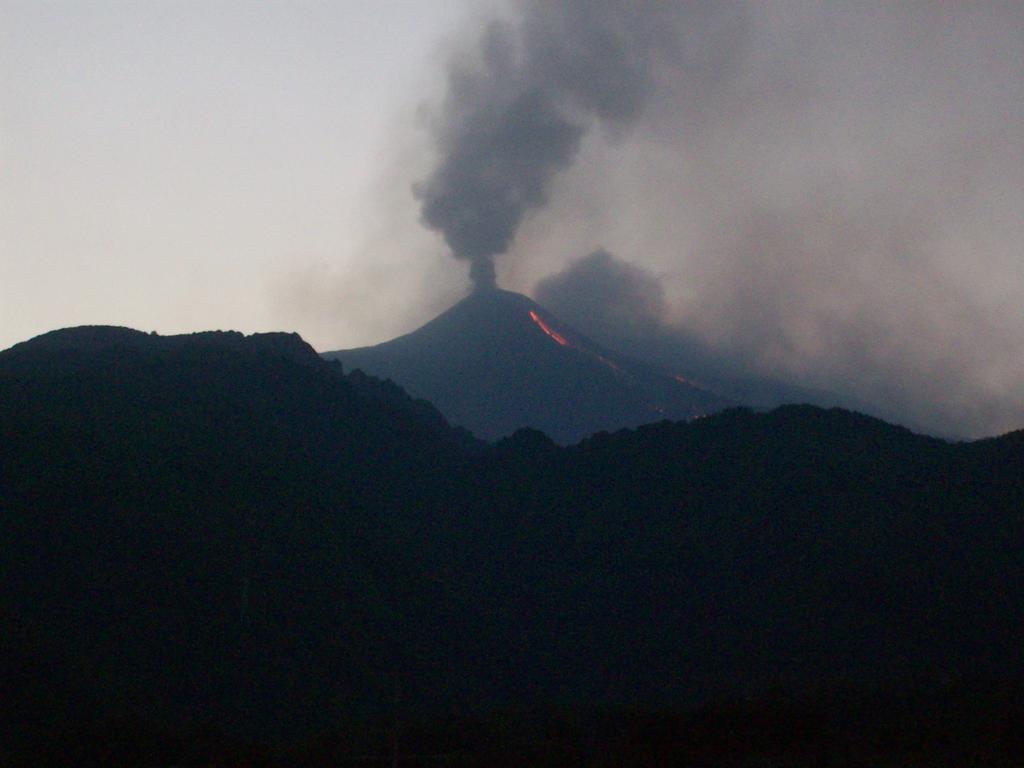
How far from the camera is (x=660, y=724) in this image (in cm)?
2983

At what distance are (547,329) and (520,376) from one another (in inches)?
463

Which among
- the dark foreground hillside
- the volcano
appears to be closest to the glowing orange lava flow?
the volcano

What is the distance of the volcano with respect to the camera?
110125 mm

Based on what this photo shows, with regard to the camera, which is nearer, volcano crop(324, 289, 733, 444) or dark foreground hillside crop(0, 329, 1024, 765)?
dark foreground hillside crop(0, 329, 1024, 765)

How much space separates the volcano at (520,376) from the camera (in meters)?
110

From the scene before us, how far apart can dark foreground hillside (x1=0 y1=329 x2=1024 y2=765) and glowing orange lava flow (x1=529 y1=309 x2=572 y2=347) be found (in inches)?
2248

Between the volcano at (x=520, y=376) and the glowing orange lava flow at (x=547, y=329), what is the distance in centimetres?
16

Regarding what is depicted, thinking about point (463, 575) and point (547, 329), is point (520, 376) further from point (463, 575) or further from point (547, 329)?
point (463, 575)

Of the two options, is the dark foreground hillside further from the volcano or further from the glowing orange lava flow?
the glowing orange lava flow

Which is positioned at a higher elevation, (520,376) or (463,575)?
(520,376)

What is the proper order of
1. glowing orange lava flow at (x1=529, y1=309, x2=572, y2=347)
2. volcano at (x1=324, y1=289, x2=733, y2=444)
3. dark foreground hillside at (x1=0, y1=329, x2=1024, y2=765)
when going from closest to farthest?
dark foreground hillside at (x1=0, y1=329, x2=1024, y2=765) → volcano at (x1=324, y1=289, x2=733, y2=444) → glowing orange lava flow at (x1=529, y1=309, x2=572, y2=347)

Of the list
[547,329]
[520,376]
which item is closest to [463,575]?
[520,376]

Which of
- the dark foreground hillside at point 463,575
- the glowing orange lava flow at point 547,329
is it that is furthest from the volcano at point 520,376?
the dark foreground hillside at point 463,575

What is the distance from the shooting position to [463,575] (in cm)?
5581
